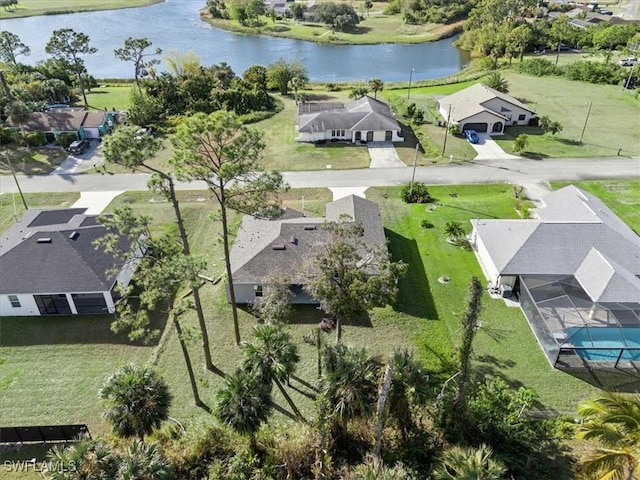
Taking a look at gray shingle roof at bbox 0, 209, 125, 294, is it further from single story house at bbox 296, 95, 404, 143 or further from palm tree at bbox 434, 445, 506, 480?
single story house at bbox 296, 95, 404, 143

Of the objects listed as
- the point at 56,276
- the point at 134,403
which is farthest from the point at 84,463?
the point at 56,276

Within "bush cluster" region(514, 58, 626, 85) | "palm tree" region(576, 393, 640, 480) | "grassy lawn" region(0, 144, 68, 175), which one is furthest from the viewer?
"bush cluster" region(514, 58, 626, 85)

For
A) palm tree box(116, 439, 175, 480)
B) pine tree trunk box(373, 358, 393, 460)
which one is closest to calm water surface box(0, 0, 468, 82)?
pine tree trunk box(373, 358, 393, 460)

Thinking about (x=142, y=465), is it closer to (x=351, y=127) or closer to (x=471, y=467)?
(x=471, y=467)

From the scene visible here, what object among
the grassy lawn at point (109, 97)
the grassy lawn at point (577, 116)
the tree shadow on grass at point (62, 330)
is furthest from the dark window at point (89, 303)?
the grassy lawn at point (109, 97)

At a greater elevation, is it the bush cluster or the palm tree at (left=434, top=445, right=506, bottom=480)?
the palm tree at (left=434, top=445, right=506, bottom=480)

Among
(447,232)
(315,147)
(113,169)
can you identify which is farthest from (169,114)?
(447,232)

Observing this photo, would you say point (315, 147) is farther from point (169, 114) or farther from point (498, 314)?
point (498, 314)
